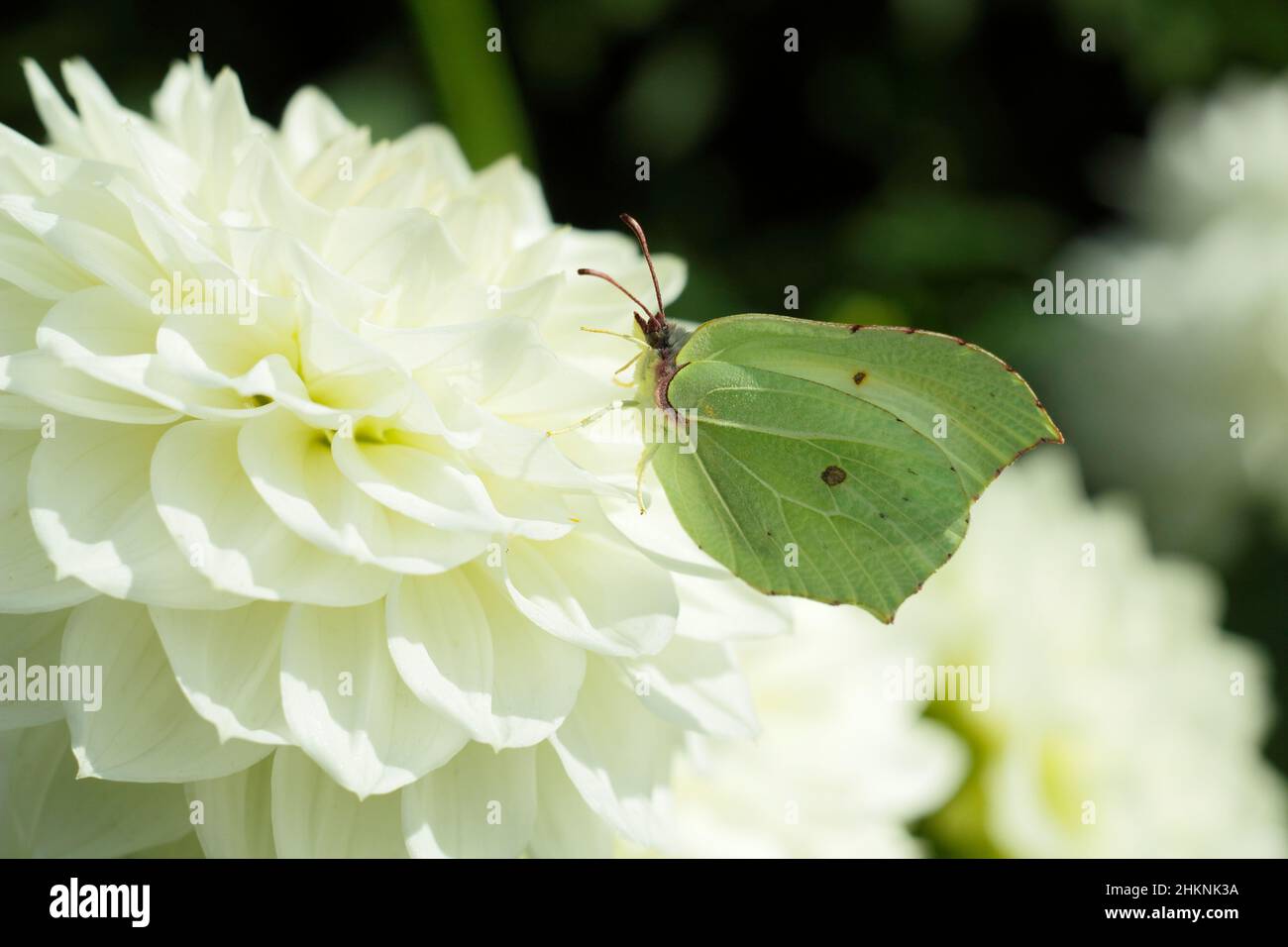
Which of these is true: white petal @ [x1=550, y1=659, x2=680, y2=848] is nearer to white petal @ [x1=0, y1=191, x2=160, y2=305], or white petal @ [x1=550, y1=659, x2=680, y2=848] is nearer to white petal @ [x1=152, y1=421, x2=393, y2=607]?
white petal @ [x1=152, y1=421, x2=393, y2=607]

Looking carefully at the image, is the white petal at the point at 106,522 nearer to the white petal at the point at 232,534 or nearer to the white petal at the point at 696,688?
the white petal at the point at 232,534

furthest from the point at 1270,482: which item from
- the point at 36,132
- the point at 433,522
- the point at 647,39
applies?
the point at 36,132

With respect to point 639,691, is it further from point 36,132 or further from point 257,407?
point 36,132

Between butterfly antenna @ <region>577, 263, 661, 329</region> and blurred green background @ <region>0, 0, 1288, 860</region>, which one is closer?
butterfly antenna @ <region>577, 263, 661, 329</region>
